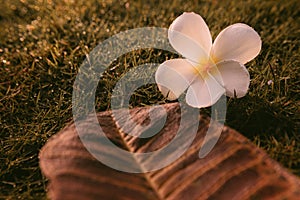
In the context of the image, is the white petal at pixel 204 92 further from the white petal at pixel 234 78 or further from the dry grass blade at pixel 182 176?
the dry grass blade at pixel 182 176

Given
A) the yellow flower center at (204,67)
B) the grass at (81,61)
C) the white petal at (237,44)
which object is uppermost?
the white petal at (237,44)

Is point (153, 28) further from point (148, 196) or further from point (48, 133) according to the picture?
point (148, 196)

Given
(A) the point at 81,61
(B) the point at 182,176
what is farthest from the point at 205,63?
(A) the point at 81,61

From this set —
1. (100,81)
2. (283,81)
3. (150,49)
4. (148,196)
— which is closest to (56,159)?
(148,196)

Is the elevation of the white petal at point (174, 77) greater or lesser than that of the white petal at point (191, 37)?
lesser

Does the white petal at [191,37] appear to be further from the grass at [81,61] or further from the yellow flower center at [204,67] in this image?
the grass at [81,61]

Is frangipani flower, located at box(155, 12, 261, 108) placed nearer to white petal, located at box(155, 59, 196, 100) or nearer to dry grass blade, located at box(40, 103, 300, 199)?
white petal, located at box(155, 59, 196, 100)

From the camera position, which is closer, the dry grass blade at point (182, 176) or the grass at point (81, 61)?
the dry grass blade at point (182, 176)

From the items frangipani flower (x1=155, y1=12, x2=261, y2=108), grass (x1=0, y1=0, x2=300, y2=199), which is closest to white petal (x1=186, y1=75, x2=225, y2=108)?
frangipani flower (x1=155, y1=12, x2=261, y2=108)

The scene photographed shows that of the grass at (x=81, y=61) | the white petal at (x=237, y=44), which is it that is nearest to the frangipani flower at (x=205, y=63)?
the white petal at (x=237, y=44)
